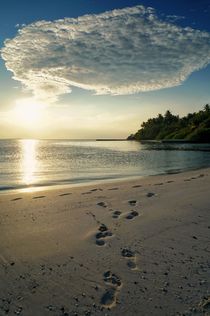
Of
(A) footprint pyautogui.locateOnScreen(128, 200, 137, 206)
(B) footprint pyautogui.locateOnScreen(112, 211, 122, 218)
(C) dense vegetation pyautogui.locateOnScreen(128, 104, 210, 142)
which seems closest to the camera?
(B) footprint pyautogui.locateOnScreen(112, 211, 122, 218)

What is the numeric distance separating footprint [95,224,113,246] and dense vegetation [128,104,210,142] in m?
118

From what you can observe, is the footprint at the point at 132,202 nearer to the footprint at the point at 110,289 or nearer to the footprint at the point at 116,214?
the footprint at the point at 116,214

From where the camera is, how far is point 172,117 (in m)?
178

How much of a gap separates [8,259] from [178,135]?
14471 cm

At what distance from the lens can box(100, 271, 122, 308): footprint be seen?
4387 mm

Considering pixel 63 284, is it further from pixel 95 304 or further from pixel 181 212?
pixel 181 212

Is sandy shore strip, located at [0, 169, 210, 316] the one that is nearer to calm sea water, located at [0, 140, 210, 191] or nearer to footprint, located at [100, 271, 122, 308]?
footprint, located at [100, 271, 122, 308]

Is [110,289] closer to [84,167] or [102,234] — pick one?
[102,234]

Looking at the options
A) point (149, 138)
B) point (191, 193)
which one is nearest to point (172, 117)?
point (149, 138)

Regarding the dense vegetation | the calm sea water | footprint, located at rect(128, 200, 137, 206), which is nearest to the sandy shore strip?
footprint, located at rect(128, 200, 137, 206)

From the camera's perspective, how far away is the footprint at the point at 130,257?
5460mm

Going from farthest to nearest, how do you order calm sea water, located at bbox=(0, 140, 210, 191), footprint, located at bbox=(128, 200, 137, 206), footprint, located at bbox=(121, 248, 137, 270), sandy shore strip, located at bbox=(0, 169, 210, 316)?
calm sea water, located at bbox=(0, 140, 210, 191)
footprint, located at bbox=(128, 200, 137, 206)
footprint, located at bbox=(121, 248, 137, 270)
sandy shore strip, located at bbox=(0, 169, 210, 316)

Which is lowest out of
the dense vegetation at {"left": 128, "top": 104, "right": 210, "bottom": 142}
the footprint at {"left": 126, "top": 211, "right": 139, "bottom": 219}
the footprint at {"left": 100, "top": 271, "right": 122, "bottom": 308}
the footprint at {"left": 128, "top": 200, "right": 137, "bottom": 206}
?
the footprint at {"left": 100, "top": 271, "right": 122, "bottom": 308}

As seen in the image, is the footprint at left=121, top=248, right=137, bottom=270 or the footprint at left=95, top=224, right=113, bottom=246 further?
the footprint at left=95, top=224, right=113, bottom=246
